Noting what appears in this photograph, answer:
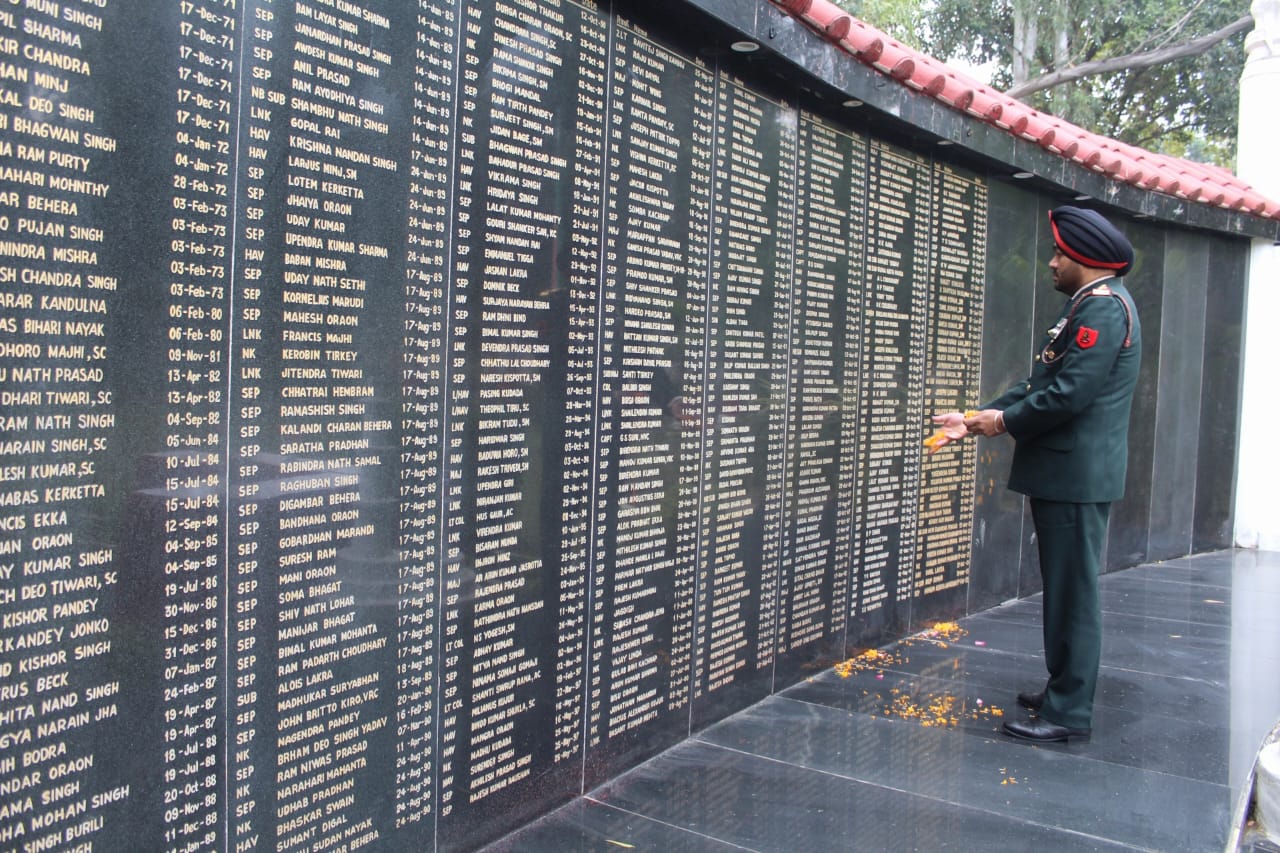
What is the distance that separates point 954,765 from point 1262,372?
659 centimetres

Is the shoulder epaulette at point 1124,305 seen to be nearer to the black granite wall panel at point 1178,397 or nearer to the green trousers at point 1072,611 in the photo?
the green trousers at point 1072,611

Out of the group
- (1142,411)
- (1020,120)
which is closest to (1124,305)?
(1020,120)

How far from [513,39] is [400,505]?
141 cm

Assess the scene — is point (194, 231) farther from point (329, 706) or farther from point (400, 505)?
point (329, 706)

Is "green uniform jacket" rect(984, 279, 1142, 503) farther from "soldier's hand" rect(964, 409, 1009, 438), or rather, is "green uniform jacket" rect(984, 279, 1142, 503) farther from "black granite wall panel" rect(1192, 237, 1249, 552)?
"black granite wall panel" rect(1192, 237, 1249, 552)

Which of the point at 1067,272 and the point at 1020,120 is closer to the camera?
the point at 1067,272

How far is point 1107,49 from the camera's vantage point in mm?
19797

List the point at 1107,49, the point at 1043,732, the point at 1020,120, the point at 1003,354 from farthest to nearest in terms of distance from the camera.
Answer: the point at 1107,49 → the point at 1003,354 → the point at 1020,120 → the point at 1043,732

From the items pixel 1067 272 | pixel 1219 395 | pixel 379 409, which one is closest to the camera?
pixel 379 409

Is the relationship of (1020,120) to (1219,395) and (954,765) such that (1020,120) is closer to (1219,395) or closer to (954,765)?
(954,765)

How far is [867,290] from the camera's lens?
5.13m

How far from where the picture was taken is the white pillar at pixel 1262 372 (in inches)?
339

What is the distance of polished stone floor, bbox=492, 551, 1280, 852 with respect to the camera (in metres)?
3.20

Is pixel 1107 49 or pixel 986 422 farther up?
pixel 1107 49
